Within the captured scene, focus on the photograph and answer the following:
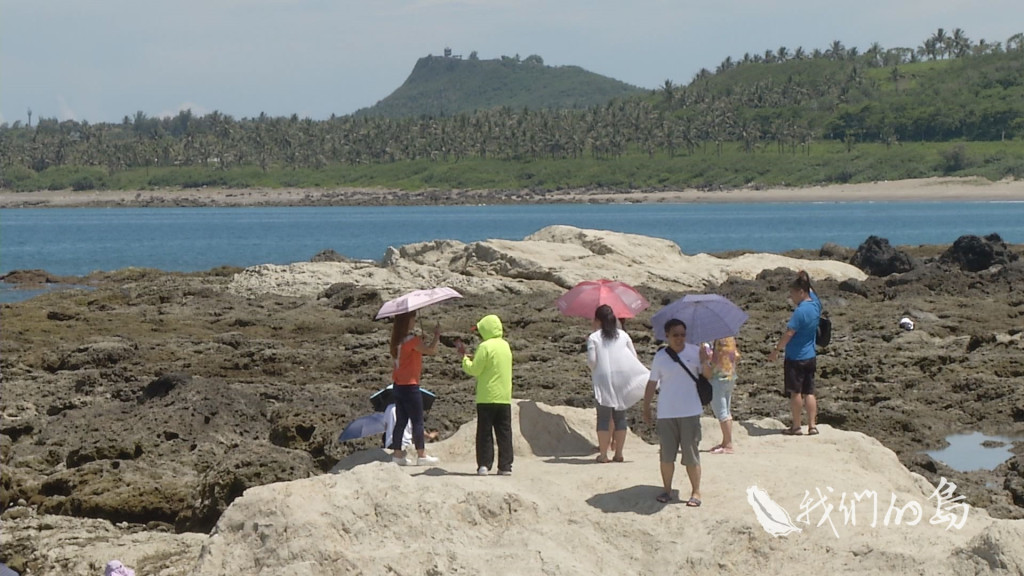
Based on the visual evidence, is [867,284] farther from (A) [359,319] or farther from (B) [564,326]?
(A) [359,319]

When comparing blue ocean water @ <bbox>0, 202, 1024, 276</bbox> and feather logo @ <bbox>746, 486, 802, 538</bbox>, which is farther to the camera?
blue ocean water @ <bbox>0, 202, 1024, 276</bbox>

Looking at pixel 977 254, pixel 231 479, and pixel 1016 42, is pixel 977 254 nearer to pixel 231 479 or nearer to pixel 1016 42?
pixel 231 479

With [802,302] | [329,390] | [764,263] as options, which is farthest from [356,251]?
[802,302]

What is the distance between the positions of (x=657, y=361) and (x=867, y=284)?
2242cm

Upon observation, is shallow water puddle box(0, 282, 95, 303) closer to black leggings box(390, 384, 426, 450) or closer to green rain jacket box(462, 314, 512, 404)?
black leggings box(390, 384, 426, 450)

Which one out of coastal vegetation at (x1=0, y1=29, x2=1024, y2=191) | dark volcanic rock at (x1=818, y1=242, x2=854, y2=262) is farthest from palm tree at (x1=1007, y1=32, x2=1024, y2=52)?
dark volcanic rock at (x1=818, y1=242, x2=854, y2=262)

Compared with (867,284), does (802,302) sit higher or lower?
higher

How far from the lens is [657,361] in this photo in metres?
10.7

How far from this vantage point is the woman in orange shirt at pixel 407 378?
39.3 ft

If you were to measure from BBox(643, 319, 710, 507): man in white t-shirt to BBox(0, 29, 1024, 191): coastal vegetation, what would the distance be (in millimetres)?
130145

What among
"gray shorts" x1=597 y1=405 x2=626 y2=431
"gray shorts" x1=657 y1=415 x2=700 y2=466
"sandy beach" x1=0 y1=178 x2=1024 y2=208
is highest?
"gray shorts" x1=657 y1=415 x2=700 y2=466

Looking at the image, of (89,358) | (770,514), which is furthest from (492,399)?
(89,358)

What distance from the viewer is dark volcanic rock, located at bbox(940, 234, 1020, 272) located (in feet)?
116

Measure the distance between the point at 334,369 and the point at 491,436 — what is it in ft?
35.8
